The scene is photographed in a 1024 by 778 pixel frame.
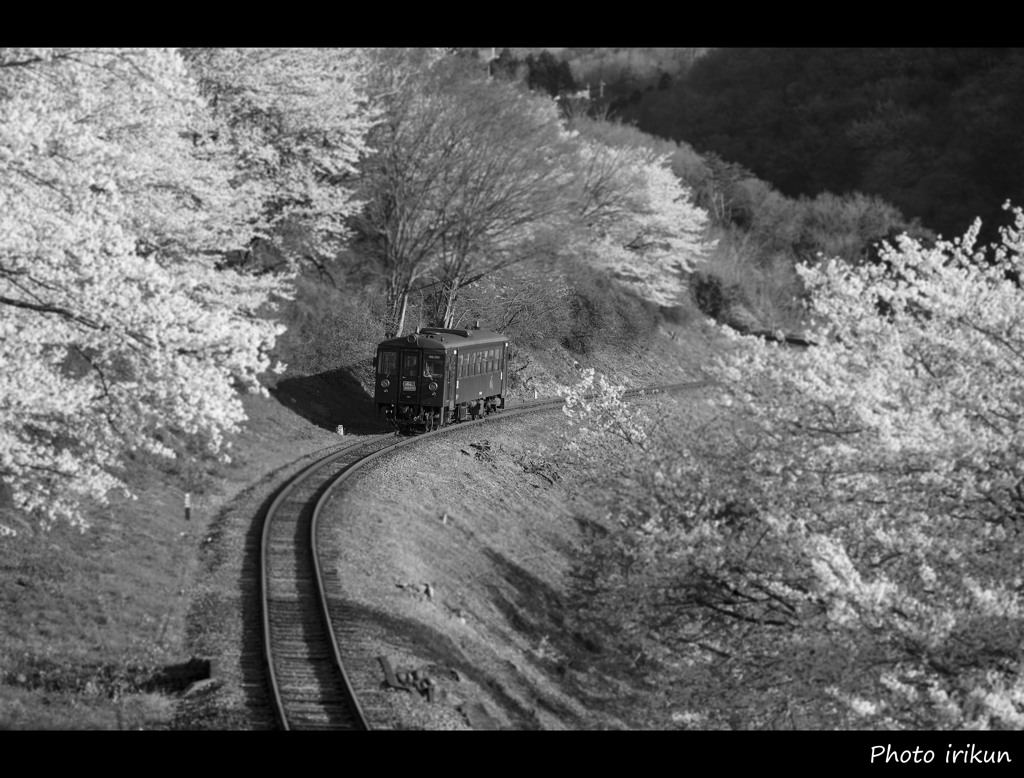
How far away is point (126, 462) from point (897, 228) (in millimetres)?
59154

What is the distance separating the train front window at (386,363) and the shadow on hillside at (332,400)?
2333mm

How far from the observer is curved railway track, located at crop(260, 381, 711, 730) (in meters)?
13.4

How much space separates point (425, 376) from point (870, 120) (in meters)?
83.0

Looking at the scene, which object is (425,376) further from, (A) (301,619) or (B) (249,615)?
(A) (301,619)

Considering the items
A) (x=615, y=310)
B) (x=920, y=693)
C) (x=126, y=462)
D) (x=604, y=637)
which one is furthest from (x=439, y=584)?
(x=615, y=310)

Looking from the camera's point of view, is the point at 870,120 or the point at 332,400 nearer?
the point at 332,400

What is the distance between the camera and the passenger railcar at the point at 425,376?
97.5ft

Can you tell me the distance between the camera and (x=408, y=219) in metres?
37.4

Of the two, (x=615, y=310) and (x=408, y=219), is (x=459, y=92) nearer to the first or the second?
(x=408, y=219)

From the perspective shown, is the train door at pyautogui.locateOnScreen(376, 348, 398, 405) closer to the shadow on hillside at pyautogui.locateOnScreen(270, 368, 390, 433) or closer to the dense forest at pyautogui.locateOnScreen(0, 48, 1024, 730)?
the shadow on hillside at pyautogui.locateOnScreen(270, 368, 390, 433)

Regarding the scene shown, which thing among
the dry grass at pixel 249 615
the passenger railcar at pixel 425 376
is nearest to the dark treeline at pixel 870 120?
the passenger railcar at pixel 425 376

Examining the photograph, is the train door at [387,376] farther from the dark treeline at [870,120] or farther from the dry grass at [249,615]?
the dark treeline at [870,120]

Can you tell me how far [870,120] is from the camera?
4031 inches

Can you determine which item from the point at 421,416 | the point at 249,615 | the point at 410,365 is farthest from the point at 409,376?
the point at 249,615
